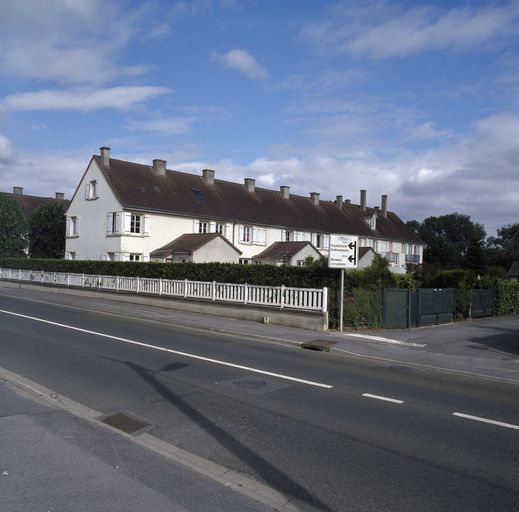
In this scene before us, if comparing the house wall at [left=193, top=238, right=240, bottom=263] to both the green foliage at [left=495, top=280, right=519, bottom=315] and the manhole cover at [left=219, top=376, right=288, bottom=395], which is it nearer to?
the green foliage at [left=495, top=280, right=519, bottom=315]

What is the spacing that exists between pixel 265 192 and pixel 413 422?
4448 centimetres

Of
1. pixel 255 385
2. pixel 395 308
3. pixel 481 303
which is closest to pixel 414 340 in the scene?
pixel 395 308

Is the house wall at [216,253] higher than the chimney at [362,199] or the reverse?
the reverse

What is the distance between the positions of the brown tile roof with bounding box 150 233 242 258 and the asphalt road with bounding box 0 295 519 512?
71.8ft

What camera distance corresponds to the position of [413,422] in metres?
6.70

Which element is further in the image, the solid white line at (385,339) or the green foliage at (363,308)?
the green foliage at (363,308)

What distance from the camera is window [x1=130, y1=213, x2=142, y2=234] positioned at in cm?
3618

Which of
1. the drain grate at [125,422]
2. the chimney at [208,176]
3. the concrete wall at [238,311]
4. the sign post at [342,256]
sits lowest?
the drain grate at [125,422]

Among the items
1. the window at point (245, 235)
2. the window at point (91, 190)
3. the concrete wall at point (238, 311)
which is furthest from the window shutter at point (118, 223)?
the window at point (245, 235)

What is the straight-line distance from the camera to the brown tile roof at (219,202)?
1483 inches

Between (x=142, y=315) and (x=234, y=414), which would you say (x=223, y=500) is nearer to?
(x=234, y=414)

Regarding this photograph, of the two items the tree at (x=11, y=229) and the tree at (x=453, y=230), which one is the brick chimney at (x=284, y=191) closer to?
the tree at (x=11, y=229)

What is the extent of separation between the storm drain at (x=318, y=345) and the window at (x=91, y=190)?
2898cm

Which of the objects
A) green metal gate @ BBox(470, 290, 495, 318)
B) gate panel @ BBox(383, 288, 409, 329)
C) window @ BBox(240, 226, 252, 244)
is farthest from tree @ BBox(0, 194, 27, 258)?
green metal gate @ BBox(470, 290, 495, 318)
